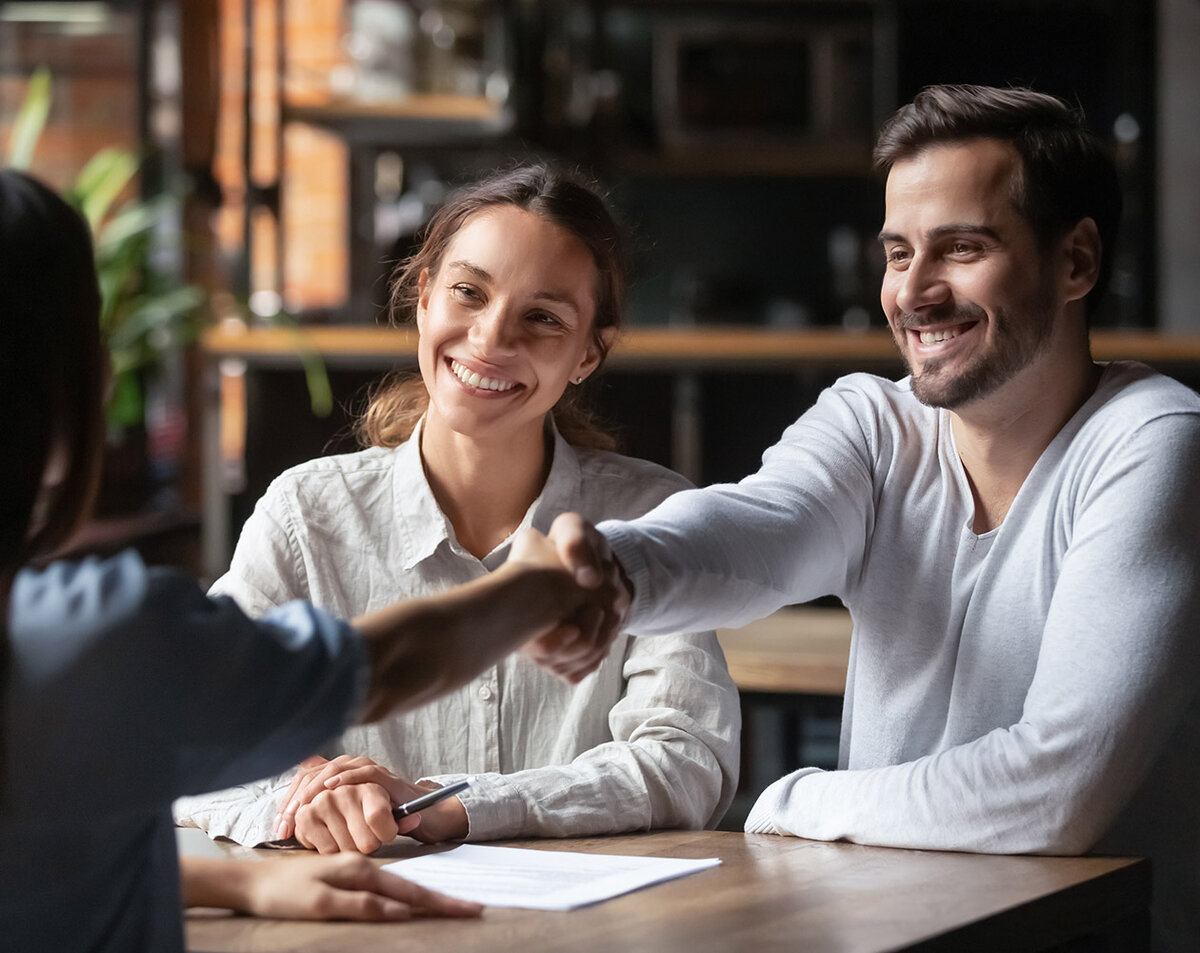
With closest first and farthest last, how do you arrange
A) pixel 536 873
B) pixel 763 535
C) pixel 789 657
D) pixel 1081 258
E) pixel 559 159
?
pixel 536 873
pixel 763 535
pixel 1081 258
pixel 789 657
pixel 559 159

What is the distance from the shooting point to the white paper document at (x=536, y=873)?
44.2 inches

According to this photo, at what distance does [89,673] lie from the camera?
31.3 inches

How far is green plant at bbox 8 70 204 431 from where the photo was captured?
314cm

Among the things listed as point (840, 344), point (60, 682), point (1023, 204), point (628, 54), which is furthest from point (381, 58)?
point (60, 682)

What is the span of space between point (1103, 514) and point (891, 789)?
1.03 ft

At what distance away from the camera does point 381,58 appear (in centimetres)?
417

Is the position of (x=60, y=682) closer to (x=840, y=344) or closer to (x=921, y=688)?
(x=921, y=688)

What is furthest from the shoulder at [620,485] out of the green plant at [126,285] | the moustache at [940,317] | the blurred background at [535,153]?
the green plant at [126,285]

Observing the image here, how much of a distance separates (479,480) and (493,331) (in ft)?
0.62

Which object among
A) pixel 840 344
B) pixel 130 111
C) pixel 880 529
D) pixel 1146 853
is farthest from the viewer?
pixel 130 111

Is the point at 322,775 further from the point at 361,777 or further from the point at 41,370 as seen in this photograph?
the point at 41,370

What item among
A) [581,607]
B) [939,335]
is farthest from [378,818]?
[939,335]

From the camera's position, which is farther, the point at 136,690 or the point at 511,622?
the point at 511,622

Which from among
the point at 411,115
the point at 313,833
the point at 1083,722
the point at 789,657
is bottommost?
the point at 789,657
